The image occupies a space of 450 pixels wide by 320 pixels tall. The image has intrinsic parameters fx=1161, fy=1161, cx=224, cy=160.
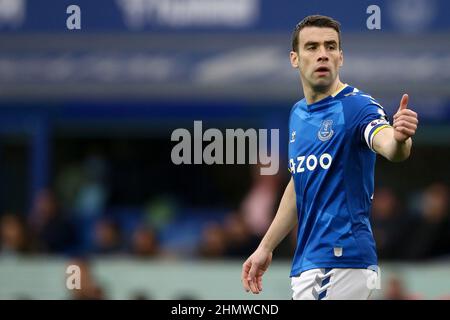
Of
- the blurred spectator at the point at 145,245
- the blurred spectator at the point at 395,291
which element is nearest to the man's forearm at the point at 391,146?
the blurred spectator at the point at 395,291

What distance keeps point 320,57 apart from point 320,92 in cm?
→ 23

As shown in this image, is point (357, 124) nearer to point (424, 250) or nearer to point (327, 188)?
point (327, 188)

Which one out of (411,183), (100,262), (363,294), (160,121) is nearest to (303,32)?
(363,294)

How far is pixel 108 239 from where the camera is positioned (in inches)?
553

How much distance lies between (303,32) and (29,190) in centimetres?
1199

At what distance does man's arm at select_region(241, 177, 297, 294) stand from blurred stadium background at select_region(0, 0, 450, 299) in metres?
8.34

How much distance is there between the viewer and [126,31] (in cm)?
1780

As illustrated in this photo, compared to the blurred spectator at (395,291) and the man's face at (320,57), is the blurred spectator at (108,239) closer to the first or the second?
the blurred spectator at (395,291)

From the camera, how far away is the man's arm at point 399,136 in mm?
5352

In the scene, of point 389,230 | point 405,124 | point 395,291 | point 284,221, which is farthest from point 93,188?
point 405,124

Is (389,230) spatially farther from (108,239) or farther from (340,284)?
(340,284)

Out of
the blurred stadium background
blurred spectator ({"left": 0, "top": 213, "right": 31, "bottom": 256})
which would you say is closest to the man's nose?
blurred spectator ({"left": 0, "top": 213, "right": 31, "bottom": 256})

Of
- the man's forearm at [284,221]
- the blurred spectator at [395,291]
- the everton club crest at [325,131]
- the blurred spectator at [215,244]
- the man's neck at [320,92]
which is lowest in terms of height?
the blurred spectator at [395,291]

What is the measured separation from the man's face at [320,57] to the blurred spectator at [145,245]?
744cm
